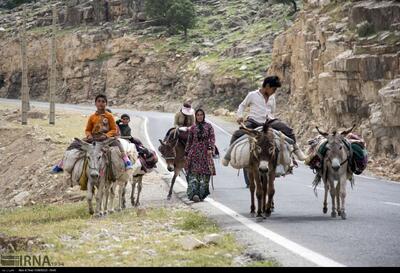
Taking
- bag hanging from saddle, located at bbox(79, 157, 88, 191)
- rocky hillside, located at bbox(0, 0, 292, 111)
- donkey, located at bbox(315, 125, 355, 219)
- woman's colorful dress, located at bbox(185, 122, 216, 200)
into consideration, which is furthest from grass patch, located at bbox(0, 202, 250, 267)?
rocky hillside, located at bbox(0, 0, 292, 111)

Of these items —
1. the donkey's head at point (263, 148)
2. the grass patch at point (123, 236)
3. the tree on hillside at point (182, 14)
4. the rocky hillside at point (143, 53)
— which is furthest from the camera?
the tree on hillside at point (182, 14)

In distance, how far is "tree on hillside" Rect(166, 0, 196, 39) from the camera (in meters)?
71.2

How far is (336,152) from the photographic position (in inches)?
507

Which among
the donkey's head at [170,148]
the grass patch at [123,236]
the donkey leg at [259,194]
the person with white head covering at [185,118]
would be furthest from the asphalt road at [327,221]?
the person with white head covering at [185,118]

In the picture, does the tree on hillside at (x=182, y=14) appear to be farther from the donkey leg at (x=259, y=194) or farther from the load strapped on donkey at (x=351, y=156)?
the donkey leg at (x=259, y=194)

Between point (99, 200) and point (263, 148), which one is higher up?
point (263, 148)

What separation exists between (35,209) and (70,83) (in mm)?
59542

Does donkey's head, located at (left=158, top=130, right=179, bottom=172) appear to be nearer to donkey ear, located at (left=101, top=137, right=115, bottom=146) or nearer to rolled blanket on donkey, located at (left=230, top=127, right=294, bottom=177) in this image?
donkey ear, located at (left=101, top=137, right=115, bottom=146)

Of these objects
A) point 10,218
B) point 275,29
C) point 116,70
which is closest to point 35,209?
point 10,218

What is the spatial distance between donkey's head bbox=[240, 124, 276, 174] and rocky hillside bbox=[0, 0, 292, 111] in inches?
1617

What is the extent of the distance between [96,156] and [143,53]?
57.9 m

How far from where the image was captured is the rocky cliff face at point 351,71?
86.0ft

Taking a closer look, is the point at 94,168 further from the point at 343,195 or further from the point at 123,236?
the point at 343,195
